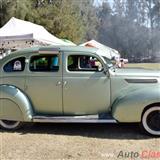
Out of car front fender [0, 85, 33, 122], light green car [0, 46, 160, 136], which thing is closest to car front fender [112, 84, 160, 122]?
light green car [0, 46, 160, 136]

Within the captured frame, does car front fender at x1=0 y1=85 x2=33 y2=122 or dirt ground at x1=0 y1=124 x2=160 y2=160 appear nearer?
dirt ground at x1=0 y1=124 x2=160 y2=160

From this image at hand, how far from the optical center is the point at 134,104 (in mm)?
7066

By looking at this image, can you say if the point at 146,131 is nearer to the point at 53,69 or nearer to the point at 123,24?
the point at 53,69

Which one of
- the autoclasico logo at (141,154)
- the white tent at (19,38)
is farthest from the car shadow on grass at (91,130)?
the white tent at (19,38)

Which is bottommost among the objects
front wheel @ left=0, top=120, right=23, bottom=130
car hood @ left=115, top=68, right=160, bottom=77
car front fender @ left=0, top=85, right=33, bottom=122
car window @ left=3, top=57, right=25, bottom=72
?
front wheel @ left=0, top=120, right=23, bottom=130

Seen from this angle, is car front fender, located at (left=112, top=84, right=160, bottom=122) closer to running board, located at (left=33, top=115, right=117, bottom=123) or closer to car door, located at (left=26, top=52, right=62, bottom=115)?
running board, located at (left=33, top=115, right=117, bottom=123)

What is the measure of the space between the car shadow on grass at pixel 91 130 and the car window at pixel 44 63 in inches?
49.7

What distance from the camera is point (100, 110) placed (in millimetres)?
7391

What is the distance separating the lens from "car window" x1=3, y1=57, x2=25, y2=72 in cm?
768

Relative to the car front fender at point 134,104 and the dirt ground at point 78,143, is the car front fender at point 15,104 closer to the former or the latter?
the dirt ground at point 78,143

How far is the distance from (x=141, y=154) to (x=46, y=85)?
2450 mm

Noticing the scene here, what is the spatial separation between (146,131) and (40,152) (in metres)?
2.13

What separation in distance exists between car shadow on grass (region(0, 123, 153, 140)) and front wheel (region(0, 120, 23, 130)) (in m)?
0.11

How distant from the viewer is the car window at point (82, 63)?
7555mm
